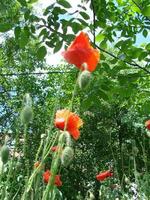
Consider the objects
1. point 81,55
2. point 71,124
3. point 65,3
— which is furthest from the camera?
point 65,3

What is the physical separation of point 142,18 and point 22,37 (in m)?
1.44

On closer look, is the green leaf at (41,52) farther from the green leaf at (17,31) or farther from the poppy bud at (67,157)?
the poppy bud at (67,157)

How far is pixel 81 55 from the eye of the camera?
1.42 metres

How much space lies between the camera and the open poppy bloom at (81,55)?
1.39 m

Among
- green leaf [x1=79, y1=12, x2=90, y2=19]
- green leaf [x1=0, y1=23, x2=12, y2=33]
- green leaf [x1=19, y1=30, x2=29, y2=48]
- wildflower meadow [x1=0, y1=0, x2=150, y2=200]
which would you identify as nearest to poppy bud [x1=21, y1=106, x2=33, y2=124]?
wildflower meadow [x1=0, y1=0, x2=150, y2=200]

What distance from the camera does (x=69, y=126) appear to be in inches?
61.5

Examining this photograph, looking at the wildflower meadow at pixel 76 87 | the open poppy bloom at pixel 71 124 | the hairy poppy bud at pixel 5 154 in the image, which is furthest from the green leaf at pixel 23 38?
the hairy poppy bud at pixel 5 154

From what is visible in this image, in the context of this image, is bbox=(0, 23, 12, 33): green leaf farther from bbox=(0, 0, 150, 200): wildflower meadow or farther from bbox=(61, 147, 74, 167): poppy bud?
bbox=(61, 147, 74, 167): poppy bud

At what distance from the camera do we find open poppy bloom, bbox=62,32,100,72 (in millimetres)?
1389

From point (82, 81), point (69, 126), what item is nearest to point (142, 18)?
point (69, 126)

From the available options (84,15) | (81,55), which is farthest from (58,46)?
(81,55)

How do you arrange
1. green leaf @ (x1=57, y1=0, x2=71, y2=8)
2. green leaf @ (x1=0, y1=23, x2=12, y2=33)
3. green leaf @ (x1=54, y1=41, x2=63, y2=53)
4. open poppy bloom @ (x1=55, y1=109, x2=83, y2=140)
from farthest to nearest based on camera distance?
1. green leaf @ (x1=54, y1=41, x2=63, y2=53)
2. green leaf @ (x1=57, y1=0, x2=71, y2=8)
3. green leaf @ (x1=0, y1=23, x2=12, y2=33)
4. open poppy bloom @ (x1=55, y1=109, x2=83, y2=140)

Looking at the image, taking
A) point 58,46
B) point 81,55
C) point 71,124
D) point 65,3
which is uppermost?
point 65,3

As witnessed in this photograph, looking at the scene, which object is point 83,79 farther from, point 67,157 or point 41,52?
point 41,52
